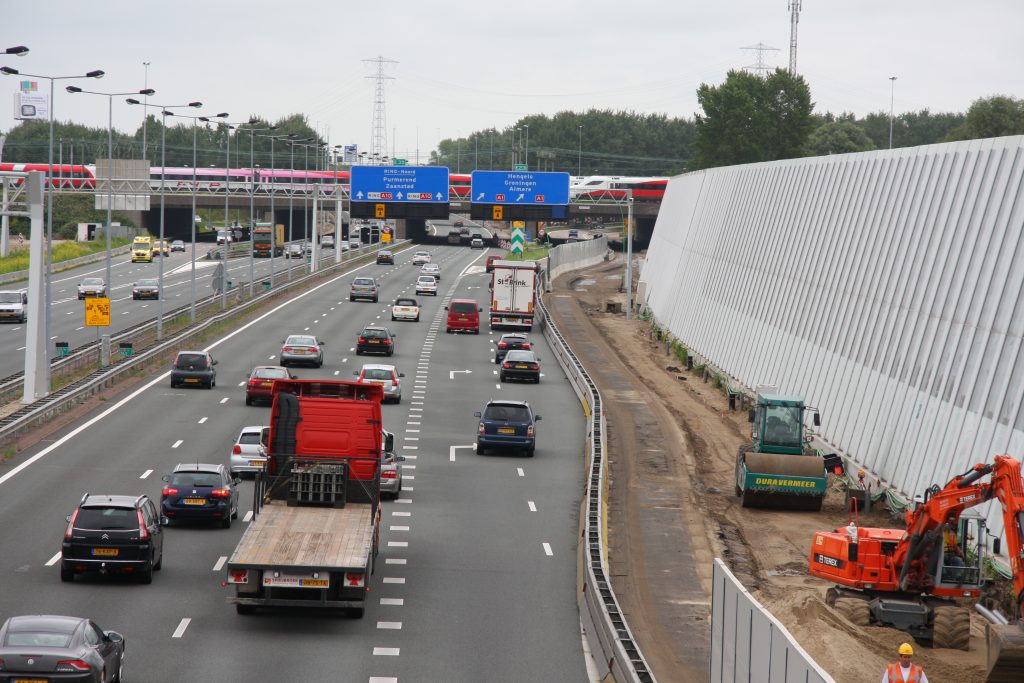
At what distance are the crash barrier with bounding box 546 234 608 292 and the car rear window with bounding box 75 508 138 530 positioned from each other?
9512 centimetres

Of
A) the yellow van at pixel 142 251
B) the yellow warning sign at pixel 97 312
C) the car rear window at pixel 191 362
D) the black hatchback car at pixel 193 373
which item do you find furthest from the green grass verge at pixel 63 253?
the black hatchback car at pixel 193 373

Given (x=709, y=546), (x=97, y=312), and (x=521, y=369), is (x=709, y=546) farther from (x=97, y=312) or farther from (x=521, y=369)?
(x=97, y=312)

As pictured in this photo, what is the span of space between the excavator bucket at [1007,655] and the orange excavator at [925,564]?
2361mm

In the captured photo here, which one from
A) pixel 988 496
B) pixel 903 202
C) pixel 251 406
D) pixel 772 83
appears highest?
pixel 772 83

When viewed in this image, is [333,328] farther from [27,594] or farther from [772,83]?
[772,83]

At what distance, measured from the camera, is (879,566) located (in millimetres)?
25109

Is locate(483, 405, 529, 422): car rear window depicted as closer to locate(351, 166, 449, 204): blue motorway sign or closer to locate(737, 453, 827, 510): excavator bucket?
locate(737, 453, 827, 510): excavator bucket

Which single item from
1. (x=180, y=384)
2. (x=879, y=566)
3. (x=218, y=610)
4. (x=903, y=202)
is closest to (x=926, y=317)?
(x=903, y=202)

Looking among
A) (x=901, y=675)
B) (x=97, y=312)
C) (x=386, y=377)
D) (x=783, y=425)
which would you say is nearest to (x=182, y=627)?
(x=901, y=675)

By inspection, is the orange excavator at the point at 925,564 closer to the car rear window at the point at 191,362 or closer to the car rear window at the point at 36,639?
the car rear window at the point at 36,639

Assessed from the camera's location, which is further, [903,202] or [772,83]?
[772,83]

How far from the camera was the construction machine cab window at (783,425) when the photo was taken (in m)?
36.1

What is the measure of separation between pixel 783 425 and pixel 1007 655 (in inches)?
677

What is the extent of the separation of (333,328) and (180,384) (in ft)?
72.4
